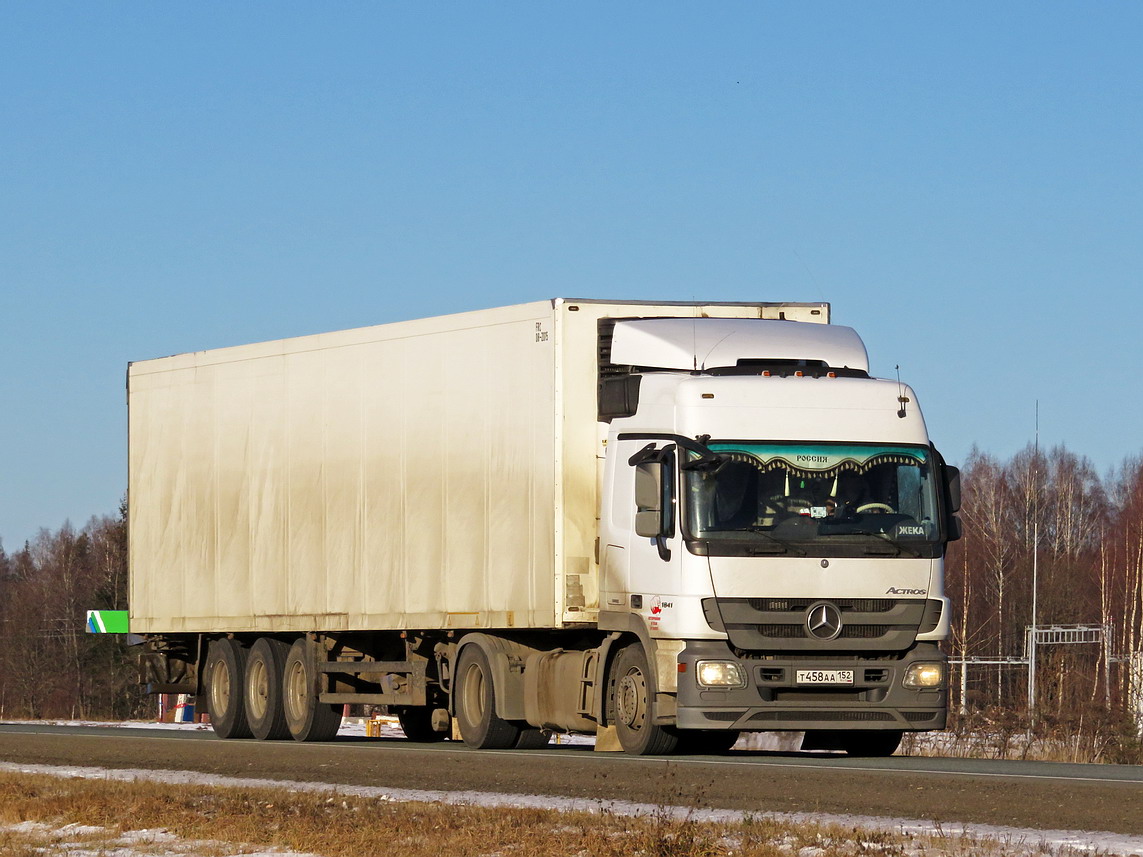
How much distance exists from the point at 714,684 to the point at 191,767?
213 inches

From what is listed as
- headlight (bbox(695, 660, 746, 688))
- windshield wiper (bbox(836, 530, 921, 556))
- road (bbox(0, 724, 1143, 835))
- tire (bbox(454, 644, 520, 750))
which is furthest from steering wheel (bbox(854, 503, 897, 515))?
tire (bbox(454, 644, 520, 750))

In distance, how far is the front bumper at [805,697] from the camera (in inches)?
704

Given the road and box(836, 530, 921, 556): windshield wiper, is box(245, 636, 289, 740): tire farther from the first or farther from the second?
box(836, 530, 921, 556): windshield wiper

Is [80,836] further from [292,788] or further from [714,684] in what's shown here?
[714,684]

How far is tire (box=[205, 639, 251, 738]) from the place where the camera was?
25984mm

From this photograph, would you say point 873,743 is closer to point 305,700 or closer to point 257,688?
point 305,700

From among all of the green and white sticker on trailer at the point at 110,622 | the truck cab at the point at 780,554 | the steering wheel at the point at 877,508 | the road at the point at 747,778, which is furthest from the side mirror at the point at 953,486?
the green and white sticker on trailer at the point at 110,622

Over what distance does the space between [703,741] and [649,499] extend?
3.18 m

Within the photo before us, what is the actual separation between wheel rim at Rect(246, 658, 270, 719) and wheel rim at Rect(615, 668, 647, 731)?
294 inches

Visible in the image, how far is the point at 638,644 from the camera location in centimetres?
1891

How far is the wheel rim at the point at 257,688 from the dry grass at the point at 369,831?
8.75 meters

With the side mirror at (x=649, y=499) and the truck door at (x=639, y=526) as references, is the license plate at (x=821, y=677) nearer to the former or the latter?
the truck door at (x=639, y=526)

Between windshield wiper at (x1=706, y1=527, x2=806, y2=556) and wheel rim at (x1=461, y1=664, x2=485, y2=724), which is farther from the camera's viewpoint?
wheel rim at (x1=461, y1=664, x2=485, y2=724)

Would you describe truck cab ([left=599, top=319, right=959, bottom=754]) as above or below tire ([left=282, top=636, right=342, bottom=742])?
above
